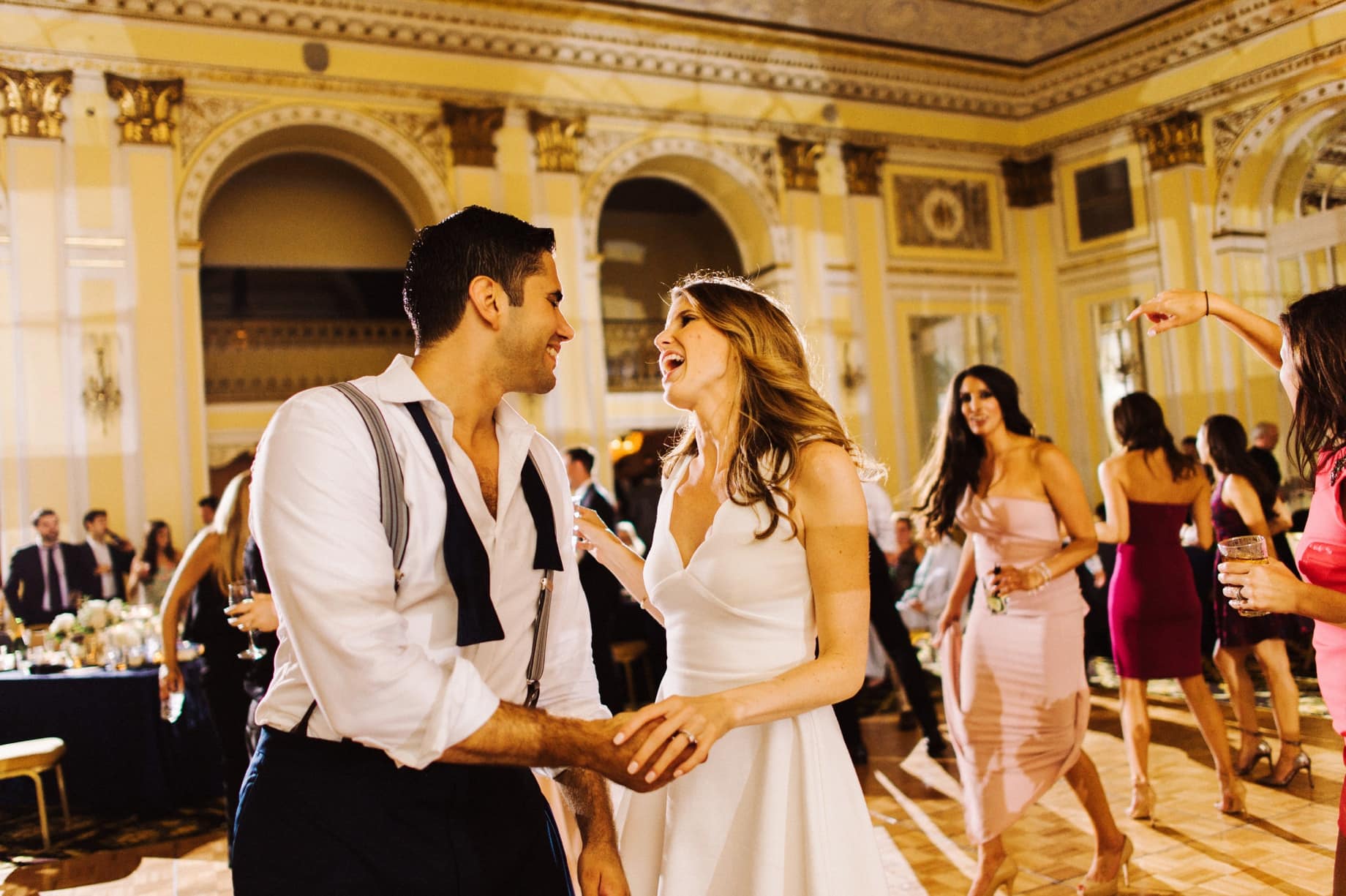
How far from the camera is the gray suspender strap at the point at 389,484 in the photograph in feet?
4.48

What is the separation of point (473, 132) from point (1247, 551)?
8.69 metres

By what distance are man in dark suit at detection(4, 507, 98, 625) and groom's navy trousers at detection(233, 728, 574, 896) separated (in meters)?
7.35

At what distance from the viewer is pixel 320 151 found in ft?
33.6

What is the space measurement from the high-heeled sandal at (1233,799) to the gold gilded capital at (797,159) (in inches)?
319

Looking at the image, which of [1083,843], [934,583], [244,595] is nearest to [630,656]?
[934,583]

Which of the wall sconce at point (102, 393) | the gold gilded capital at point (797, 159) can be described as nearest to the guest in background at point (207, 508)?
the wall sconce at point (102, 393)

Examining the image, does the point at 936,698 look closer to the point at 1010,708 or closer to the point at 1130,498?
the point at 1130,498

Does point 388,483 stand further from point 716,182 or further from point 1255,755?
point 716,182

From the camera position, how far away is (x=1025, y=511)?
359 centimetres

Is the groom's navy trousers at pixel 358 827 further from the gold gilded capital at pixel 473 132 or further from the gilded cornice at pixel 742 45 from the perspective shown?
the gilded cornice at pixel 742 45

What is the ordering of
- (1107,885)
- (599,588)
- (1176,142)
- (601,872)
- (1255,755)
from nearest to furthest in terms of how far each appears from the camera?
1. (601,872)
2. (1107,885)
3. (1255,755)
4. (599,588)
5. (1176,142)

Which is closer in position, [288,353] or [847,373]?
[847,373]

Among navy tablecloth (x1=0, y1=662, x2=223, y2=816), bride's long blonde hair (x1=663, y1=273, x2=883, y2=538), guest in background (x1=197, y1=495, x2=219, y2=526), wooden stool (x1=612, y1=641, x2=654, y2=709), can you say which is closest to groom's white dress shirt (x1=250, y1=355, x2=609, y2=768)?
bride's long blonde hair (x1=663, y1=273, x2=883, y2=538)

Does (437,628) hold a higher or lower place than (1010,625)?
higher
